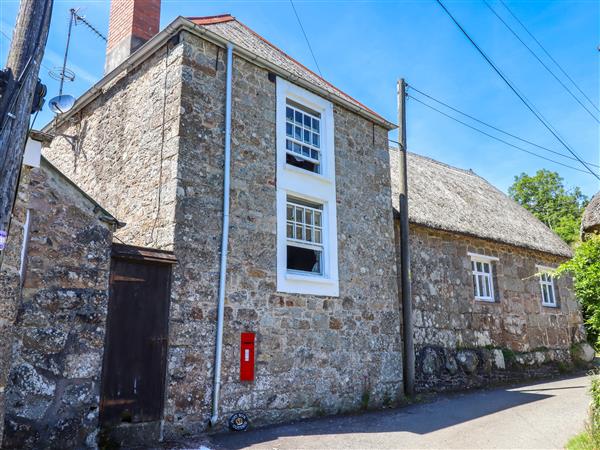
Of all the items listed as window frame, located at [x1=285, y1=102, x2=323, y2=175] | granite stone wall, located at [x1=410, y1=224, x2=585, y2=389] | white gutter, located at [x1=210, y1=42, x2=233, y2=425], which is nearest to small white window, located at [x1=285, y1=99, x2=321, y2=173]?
window frame, located at [x1=285, y1=102, x2=323, y2=175]

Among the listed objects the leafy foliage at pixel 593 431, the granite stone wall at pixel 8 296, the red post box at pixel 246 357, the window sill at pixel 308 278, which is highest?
the window sill at pixel 308 278

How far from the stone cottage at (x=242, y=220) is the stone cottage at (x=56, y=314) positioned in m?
0.41

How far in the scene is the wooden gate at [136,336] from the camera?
655 cm

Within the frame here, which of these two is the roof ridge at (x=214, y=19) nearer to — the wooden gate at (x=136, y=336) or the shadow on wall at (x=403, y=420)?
the wooden gate at (x=136, y=336)

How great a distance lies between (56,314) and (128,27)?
6576mm

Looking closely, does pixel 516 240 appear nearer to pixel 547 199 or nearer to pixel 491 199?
pixel 491 199

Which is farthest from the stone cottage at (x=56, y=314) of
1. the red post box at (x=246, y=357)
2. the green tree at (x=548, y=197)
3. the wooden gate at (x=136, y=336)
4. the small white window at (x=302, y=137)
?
the green tree at (x=548, y=197)

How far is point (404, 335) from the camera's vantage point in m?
10.9

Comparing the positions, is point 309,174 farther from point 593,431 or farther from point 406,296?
point 593,431

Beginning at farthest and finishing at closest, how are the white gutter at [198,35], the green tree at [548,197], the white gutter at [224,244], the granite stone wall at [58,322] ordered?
1. the green tree at [548,197]
2. the white gutter at [198,35]
3. the white gutter at [224,244]
4. the granite stone wall at [58,322]

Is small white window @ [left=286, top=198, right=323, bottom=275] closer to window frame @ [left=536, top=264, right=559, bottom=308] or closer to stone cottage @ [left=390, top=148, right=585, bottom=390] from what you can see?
stone cottage @ [left=390, top=148, right=585, bottom=390]

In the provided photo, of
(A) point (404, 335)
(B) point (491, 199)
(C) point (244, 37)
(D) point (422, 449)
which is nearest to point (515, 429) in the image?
(D) point (422, 449)

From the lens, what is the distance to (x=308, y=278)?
898 centimetres

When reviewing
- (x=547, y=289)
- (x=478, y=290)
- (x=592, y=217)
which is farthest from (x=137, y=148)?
(x=547, y=289)
